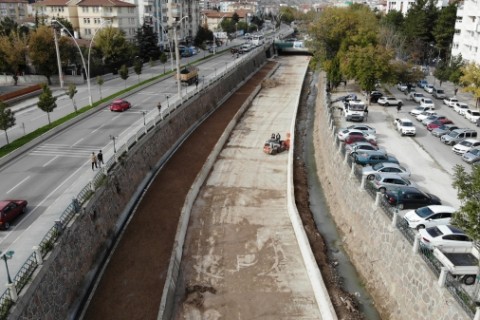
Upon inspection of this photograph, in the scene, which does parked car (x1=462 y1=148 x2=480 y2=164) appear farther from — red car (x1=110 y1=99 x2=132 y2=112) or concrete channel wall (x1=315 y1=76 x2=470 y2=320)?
red car (x1=110 y1=99 x2=132 y2=112)

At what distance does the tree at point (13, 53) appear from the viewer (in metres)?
59.8

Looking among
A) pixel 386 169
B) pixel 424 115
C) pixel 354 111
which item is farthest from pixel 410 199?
pixel 424 115

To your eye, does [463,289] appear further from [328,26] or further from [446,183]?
[328,26]

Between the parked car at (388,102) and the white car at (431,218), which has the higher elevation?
the parked car at (388,102)

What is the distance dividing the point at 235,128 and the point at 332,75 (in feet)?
64.0

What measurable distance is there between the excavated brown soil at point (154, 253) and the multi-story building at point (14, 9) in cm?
9921

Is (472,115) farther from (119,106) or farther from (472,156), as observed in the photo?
(119,106)

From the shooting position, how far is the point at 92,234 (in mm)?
23781

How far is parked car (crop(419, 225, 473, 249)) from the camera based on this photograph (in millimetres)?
20516

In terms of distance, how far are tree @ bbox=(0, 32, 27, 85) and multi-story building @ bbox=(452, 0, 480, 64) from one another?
65.1 meters

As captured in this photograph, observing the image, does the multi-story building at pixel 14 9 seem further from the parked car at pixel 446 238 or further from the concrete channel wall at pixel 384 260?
the parked car at pixel 446 238

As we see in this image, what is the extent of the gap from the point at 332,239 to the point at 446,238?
8828mm

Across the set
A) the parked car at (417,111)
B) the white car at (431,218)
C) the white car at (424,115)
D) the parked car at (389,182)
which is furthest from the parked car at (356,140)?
the white car at (431,218)

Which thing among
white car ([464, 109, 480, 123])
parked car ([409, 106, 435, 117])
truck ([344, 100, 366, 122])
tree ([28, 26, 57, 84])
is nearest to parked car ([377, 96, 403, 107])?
parked car ([409, 106, 435, 117])
